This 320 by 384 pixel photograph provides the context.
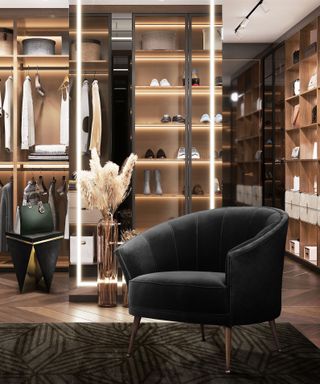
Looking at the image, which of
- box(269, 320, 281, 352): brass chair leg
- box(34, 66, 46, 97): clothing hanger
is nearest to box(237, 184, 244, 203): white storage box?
box(34, 66, 46, 97): clothing hanger

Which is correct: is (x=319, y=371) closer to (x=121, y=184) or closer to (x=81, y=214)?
(x=121, y=184)

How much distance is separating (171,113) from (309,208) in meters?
2.17

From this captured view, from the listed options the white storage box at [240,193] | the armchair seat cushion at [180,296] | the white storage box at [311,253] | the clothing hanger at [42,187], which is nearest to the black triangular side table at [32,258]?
the clothing hanger at [42,187]

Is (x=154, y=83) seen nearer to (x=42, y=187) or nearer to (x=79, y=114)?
(x=79, y=114)

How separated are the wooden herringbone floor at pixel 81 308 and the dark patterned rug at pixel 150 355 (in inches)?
7.0

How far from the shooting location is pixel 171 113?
5129 millimetres

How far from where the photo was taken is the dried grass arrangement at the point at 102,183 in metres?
4.52

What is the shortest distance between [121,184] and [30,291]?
1422 mm

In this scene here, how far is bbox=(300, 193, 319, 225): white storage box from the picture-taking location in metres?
6.25

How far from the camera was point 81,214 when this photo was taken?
4824 millimetres

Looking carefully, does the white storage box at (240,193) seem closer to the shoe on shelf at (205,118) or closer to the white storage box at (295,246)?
the white storage box at (295,246)

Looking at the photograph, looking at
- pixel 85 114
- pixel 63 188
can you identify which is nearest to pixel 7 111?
pixel 63 188

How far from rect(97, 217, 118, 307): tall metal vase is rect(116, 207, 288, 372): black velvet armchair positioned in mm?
982

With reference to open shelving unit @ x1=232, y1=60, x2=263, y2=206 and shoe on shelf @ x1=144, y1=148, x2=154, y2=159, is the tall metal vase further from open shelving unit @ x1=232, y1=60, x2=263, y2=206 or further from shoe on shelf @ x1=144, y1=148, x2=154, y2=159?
open shelving unit @ x1=232, y1=60, x2=263, y2=206
